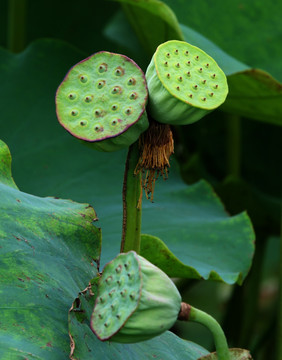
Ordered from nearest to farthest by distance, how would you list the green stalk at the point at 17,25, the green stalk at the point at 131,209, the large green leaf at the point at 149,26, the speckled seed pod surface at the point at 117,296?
the speckled seed pod surface at the point at 117,296, the green stalk at the point at 131,209, the large green leaf at the point at 149,26, the green stalk at the point at 17,25

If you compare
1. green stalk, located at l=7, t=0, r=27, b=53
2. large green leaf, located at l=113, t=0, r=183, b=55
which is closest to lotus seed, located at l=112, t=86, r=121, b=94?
large green leaf, located at l=113, t=0, r=183, b=55

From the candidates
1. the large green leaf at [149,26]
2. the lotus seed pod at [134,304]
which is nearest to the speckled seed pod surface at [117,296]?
the lotus seed pod at [134,304]

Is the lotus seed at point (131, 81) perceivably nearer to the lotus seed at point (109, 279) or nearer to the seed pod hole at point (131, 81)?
the seed pod hole at point (131, 81)

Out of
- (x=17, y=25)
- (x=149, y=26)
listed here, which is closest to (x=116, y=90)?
(x=149, y=26)

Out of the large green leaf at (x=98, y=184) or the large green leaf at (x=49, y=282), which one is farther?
the large green leaf at (x=98, y=184)

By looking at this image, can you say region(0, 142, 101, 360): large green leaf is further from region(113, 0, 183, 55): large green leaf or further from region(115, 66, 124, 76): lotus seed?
region(113, 0, 183, 55): large green leaf

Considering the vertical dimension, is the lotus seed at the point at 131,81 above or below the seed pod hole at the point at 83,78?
above
